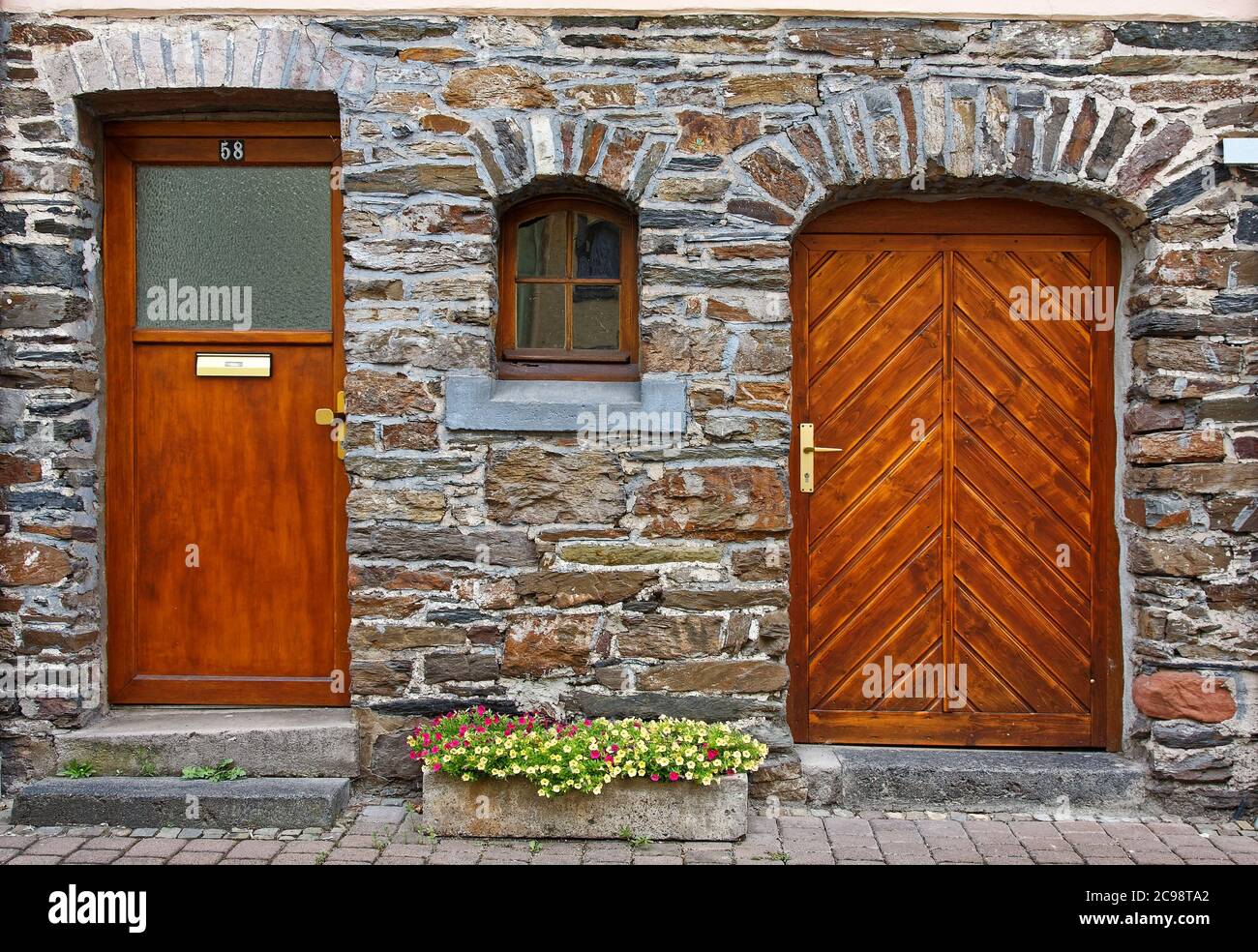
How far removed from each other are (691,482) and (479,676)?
1.19 meters

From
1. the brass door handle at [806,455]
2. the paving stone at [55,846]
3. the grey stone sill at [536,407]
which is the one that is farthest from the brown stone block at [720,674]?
the paving stone at [55,846]

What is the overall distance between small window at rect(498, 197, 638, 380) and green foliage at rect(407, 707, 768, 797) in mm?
1475

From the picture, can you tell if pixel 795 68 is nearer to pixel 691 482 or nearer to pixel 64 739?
pixel 691 482

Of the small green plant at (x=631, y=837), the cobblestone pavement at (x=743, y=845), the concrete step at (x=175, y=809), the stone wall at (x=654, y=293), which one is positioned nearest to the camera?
the cobblestone pavement at (x=743, y=845)

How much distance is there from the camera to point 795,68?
14.0 ft

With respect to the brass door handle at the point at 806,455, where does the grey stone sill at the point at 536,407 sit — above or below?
above

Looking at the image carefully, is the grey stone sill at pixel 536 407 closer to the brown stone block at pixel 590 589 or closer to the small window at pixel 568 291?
the small window at pixel 568 291

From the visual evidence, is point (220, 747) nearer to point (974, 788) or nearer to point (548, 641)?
point (548, 641)

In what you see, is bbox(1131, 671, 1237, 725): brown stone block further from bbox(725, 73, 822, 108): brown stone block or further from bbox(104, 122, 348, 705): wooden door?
bbox(104, 122, 348, 705): wooden door

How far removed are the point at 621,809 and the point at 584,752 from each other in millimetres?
264

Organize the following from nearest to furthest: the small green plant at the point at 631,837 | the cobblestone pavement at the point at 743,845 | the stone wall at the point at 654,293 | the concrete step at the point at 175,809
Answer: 1. the cobblestone pavement at the point at 743,845
2. the small green plant at the point at 631,837
3. the concrete step at the point at 175,809
4. the stone wall at the point at 654,293

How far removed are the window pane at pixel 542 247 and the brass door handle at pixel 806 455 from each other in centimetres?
125

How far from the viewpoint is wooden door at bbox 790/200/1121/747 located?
14.8 ft

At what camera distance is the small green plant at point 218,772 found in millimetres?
4258
